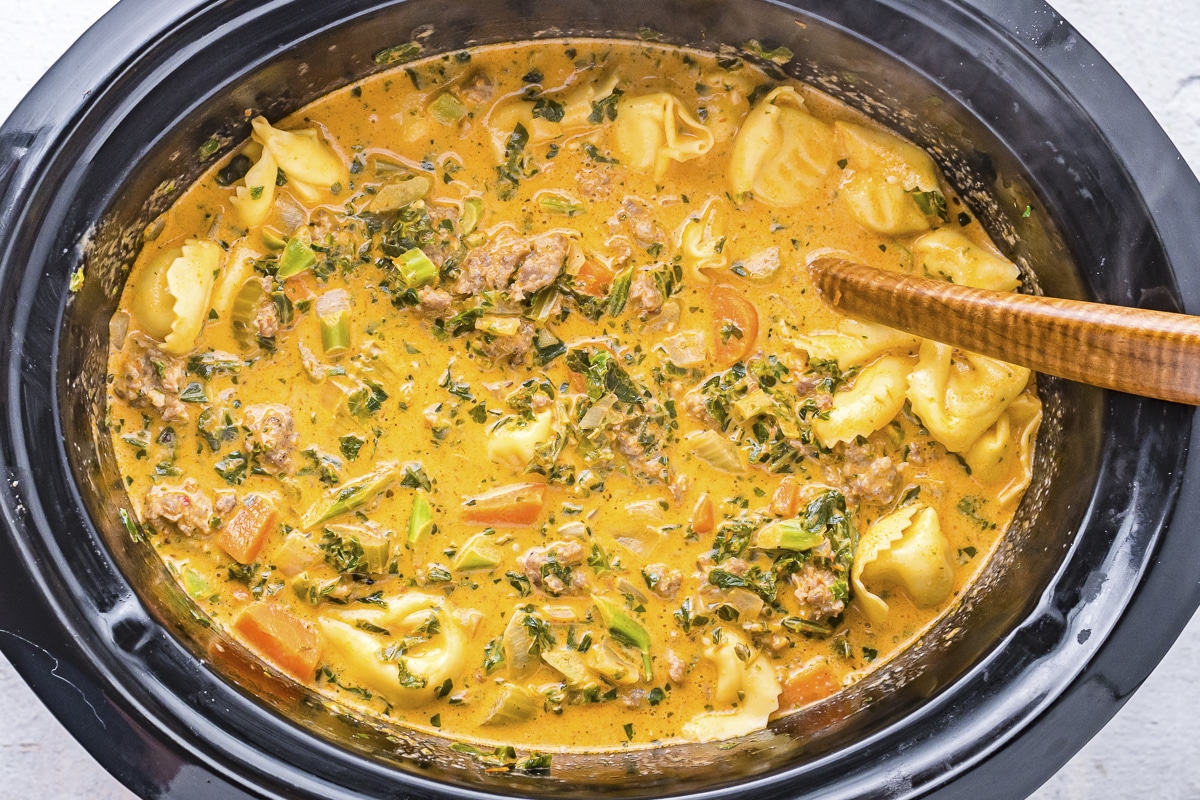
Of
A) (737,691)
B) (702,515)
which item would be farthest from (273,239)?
(737,691)

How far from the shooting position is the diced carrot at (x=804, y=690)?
344cm

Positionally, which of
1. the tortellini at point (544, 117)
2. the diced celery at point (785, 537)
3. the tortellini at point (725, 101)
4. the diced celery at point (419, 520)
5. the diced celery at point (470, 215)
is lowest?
the diced celery at point (419, 520)

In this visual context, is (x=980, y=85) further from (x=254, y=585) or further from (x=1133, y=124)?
(x=254, y=585)

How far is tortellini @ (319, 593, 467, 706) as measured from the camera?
3.30 m

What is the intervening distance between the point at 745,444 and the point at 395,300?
1.27 meters

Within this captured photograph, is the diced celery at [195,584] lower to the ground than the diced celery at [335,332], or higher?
lower

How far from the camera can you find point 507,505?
3.35m

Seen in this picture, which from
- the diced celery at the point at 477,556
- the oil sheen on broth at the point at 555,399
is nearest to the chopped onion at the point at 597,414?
the oil sheen on broth at the point at 555,399

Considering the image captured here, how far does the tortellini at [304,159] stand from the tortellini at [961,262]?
6.49 feet

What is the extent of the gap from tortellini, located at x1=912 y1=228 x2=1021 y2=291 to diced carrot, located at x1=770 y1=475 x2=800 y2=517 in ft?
2.77

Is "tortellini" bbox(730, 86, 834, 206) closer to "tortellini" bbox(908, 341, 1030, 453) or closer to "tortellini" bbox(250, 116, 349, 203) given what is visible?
"tortellini" bbox(908, 341, 1030, 453)

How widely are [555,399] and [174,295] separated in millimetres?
1275

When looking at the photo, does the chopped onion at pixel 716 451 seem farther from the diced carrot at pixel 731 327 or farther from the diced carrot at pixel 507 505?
the diced carrot at pixel 507 505

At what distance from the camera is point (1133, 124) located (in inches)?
111
